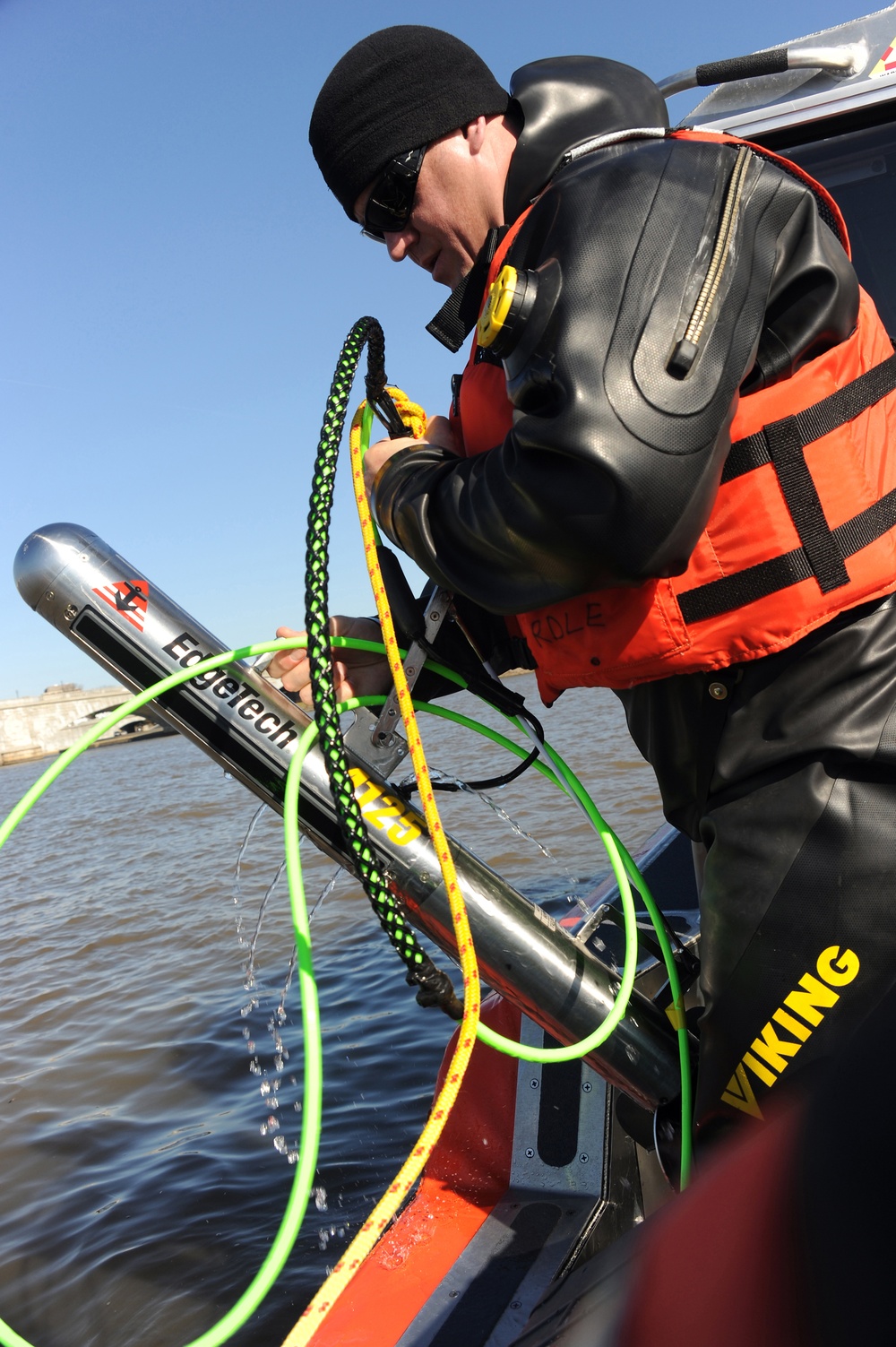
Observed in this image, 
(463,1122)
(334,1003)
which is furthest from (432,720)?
(463,1122)

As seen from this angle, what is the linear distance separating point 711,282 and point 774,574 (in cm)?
41

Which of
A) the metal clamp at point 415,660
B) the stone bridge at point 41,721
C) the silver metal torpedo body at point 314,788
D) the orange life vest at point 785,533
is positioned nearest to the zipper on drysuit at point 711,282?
the orange life vest at point 785,533

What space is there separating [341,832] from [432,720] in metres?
22.8

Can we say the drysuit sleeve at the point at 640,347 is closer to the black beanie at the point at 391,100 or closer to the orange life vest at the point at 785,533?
the orange life vest at the point at 785,533

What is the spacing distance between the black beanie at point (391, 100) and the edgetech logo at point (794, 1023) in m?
1.52

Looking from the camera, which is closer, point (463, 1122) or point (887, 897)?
point (887, 897)

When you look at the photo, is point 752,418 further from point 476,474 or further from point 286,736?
point 286,736

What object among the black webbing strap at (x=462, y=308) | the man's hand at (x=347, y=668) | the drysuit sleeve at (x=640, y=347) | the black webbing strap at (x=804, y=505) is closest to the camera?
the drysuit sleeve at (x=640, y=347)

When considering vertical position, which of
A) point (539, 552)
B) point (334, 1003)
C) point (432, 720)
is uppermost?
point (539, 552)

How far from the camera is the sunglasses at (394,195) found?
1.77 m

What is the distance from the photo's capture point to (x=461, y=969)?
1.62 meters

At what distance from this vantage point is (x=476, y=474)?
1465 mm

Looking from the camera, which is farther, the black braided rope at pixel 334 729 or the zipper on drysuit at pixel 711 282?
the black braided rope at pixel 334 729

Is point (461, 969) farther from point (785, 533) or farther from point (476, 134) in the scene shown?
point (476, 134)
